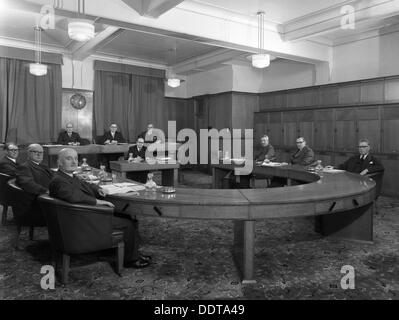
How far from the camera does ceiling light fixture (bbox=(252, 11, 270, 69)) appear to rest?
5668 mm

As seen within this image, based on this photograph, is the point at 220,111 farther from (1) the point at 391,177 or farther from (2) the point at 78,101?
(1) the point at 391,177

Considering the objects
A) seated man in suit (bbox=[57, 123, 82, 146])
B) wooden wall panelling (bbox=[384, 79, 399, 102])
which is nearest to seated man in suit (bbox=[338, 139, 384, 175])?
wooden wall panelling (bbox=[384, 79, 399, 102])

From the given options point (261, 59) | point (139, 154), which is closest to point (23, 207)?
point (139, 154)

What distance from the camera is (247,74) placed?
952 centimetres

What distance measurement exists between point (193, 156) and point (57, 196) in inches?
307

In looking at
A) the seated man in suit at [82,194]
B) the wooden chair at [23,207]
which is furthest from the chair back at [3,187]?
the seated man in suit at [82,194]

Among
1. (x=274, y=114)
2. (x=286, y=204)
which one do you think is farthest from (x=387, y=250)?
(x=274, y=114)

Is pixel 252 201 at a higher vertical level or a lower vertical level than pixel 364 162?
lower

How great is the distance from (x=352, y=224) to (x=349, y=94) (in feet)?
13.2

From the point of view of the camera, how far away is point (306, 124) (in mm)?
7961

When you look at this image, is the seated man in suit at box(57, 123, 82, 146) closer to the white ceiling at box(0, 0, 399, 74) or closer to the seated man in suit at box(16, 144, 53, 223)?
the white ceiling at box(0, 0, 399, 74)

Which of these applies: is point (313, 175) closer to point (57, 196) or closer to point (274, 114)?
point (57, 196)

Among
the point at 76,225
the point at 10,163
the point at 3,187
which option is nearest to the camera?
the point at 76,225

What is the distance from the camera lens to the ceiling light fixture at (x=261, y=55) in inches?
223
